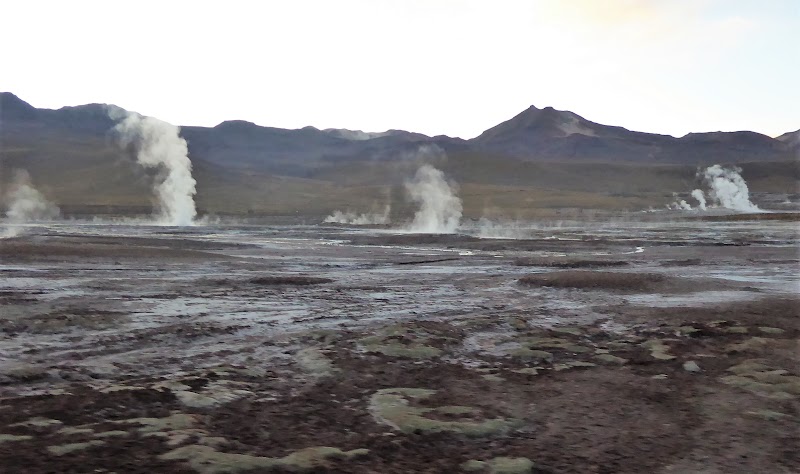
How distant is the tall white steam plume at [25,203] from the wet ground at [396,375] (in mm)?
61498

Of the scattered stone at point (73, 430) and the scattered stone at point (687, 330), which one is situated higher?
the scattered stone at point (687, 330)

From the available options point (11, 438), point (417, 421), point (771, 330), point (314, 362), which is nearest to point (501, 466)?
point (417, 421)

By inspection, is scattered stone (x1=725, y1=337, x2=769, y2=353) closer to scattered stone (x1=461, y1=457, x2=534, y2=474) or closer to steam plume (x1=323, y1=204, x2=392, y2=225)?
scattered stone (x1=461, y1=457, x2=534, y2=474)

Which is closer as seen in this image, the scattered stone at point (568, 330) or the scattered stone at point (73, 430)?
the scattered stone at point (73, 430)

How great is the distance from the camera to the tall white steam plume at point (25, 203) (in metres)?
84.7

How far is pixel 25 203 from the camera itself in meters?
110

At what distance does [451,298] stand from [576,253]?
62.1 feet

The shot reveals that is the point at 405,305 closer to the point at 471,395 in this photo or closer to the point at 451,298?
the point at 451,298

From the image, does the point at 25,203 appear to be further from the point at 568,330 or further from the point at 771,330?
the point at 771,330

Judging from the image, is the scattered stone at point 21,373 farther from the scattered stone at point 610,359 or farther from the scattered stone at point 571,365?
the scattered stone at point 610,359

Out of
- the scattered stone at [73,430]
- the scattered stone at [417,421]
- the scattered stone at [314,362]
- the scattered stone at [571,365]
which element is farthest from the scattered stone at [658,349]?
the scattered stone at [73,430]

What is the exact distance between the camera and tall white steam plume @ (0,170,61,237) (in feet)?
278

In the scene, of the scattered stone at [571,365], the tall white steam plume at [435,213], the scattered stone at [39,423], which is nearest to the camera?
the scattered stone at [39,423]

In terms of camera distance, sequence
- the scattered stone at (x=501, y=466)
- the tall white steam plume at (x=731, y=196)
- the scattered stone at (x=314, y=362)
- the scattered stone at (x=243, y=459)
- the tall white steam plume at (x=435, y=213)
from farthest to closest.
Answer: the tall white steam plume at (x=731, y=196) → the tall white steam plume at (x=435, y=213) → the scattered stone at (x=314, y=362) → the scattered stone at (x=501, y=466) → the scattered stone at (x=243, y=459)
